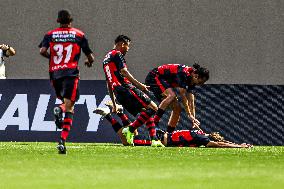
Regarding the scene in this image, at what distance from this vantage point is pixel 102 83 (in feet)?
60.2

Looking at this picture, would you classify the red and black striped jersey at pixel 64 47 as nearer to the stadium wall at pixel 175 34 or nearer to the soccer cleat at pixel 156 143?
the soccer cleat at pixel 156 143

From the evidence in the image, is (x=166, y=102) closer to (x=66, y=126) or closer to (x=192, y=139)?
(x=192, y=139)

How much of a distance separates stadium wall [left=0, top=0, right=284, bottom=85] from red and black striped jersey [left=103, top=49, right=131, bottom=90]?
7421mm

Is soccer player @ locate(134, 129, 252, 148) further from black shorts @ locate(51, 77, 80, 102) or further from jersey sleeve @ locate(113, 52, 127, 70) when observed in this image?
black shorts @ locate(51, 77, 80, 102)

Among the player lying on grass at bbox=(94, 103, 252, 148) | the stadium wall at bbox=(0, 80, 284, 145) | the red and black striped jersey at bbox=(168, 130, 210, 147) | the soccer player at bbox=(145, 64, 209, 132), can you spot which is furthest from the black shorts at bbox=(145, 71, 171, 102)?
the stadium wall at bbox=(0, 80, 284, 145)

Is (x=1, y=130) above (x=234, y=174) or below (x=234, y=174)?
below

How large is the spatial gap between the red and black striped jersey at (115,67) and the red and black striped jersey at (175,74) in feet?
2.37

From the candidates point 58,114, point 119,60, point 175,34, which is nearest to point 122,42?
point 119,60

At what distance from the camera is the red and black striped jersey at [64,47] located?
43.2 ft

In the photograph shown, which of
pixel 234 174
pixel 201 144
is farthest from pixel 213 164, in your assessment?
pixel 201 144

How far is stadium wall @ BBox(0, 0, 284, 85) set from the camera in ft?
78.2

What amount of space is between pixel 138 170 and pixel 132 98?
660cm

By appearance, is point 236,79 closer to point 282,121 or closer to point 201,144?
point 282,121

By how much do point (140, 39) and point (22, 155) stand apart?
41.3ft
